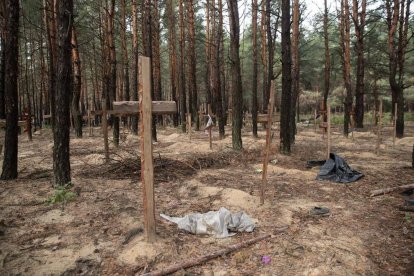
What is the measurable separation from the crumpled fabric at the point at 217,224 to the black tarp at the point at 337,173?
3.84 m

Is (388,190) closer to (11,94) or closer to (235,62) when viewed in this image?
(235,62)

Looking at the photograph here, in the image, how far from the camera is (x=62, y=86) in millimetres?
6133

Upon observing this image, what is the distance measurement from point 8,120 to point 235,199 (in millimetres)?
5161

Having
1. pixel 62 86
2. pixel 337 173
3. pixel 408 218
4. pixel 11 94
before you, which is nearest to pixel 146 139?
pixel 62 86

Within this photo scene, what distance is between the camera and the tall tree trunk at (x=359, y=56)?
17.2 m

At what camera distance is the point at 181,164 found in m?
8.70

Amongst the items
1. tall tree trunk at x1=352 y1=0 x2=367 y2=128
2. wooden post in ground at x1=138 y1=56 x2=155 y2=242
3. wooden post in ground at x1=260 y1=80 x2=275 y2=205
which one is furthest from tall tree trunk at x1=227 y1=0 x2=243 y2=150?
tall tree trunk at x1=352 y1=0 x2=367 y2=128

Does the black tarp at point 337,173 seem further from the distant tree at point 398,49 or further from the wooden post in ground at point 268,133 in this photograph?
the distant tree at point 398,49

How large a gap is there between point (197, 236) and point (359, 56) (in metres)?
17.4

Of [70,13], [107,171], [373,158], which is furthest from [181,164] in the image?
[373,158]

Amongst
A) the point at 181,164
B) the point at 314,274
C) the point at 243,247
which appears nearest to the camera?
the point at 314,274

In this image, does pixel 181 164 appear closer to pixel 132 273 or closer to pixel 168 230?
pixel 168 230

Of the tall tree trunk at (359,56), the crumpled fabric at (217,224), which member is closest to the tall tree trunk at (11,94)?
the crumpled fabric at (217,224)

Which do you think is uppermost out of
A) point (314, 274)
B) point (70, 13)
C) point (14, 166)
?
point (70, 13)
